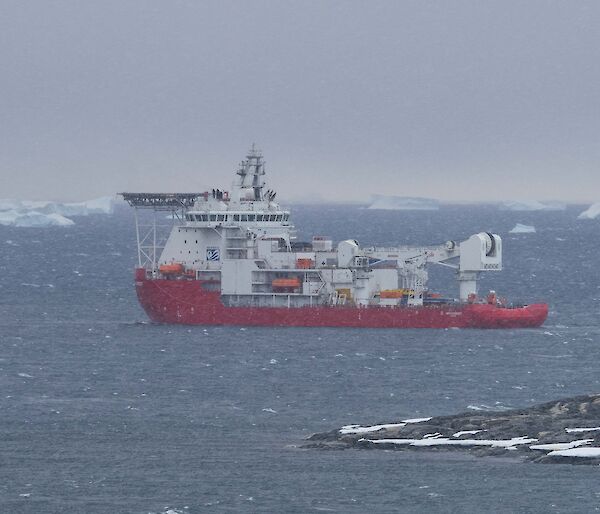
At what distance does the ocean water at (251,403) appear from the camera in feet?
145

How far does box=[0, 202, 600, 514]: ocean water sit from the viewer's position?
4409cm

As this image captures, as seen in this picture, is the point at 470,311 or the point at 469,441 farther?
the point at 470,311

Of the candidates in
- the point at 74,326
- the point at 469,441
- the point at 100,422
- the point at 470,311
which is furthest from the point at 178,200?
the point at 469,441

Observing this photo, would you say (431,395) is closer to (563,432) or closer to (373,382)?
(373,382)

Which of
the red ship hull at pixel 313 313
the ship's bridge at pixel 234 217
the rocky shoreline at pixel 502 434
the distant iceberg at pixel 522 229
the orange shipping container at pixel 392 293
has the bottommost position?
the rocky shoreline at pixel 502 434

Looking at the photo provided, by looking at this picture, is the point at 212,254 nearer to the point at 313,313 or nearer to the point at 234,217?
the point at 234,217

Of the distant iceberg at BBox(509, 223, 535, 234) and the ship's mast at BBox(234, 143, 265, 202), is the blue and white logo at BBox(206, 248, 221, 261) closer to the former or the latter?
the ship's mast at BBox(234, 143, 265, 202)

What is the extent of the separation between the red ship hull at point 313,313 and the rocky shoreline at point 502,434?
2520 centimetres

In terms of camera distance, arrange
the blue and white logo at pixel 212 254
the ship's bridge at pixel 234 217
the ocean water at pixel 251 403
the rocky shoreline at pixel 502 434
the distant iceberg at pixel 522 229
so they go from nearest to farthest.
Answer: the ocean water at pixel 251 403 < the rocky shoreline at pixel 502 434 < the blue and white logo at pixel 212 254 < the ship's bridge at pixel 234 217 < the distant iceberg at pixel 522 229

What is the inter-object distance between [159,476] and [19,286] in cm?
5905

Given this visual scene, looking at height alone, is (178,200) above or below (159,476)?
above

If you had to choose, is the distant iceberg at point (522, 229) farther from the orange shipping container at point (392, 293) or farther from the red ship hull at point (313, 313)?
the red ship hull at point (313, 313)

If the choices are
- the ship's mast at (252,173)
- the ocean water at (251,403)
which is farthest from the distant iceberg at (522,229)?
the ship's mast at (252,173)

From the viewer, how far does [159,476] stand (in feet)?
152
